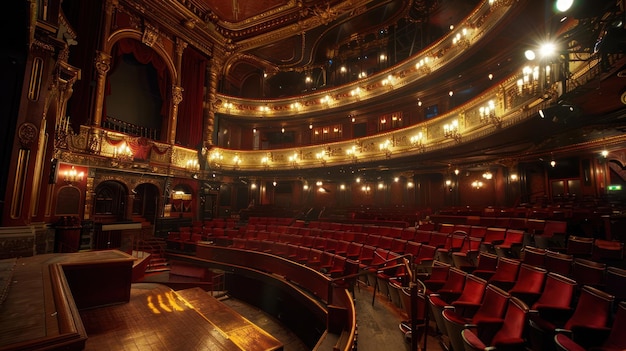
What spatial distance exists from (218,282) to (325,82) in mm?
12688

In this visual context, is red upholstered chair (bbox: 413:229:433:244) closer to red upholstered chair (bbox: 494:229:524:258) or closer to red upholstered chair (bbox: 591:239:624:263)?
red upholstered chair (bbox: 494:229:524:258)

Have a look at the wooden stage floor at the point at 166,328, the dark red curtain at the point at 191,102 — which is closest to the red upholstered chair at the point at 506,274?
the wooden stage floor at the point at 166,328

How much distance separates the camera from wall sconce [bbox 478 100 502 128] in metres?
6.65

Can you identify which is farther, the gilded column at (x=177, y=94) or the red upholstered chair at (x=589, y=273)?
the gilded column at (x=177, y=94)

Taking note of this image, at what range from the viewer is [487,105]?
287 inches

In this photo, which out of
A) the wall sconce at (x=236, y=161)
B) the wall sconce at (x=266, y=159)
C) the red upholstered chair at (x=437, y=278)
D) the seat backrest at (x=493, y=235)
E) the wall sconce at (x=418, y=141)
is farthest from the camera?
the wall sconce at (x=266, y=159)

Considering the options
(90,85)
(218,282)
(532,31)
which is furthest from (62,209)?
(532,31)

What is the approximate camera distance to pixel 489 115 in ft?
22.9

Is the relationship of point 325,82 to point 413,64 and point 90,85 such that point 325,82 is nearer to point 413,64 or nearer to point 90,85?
point 413,64

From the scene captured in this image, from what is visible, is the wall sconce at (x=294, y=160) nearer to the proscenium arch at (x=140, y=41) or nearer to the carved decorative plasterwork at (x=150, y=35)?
the proscenium arch at (x=140, y=41)

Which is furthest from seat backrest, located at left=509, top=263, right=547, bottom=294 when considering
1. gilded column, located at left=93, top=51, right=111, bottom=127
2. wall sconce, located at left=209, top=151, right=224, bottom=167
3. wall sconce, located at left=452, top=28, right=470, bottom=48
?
wall sconce, located at left=209, top=151, right=224, bottom=167

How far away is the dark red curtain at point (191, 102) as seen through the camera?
1248cm

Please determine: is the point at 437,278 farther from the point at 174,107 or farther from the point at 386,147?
the point at 174,107

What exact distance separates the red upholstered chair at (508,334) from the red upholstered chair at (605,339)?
230mm
